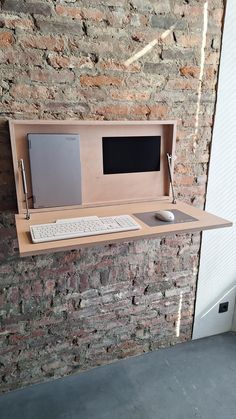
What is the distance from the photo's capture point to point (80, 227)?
119 centimetres

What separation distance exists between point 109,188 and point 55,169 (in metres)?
0.30

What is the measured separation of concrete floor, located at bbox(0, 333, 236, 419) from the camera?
1.54m

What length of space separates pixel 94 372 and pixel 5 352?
0.56 meters

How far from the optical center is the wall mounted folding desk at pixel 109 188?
1240mm

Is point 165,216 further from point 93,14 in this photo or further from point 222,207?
point 93,14

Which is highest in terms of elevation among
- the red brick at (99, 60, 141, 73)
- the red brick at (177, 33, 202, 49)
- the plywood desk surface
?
the red brick at (177, 33, 202, 49)

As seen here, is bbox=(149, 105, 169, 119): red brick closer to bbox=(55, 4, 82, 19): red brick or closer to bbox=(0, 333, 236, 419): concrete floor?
bbox=(55, 4, 82, 19): red brick

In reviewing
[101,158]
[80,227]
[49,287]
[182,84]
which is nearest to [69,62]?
[101,158]

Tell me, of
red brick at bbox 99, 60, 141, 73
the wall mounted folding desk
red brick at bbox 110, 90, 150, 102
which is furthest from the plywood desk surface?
red brick at bbox 99, 60, 141, 73

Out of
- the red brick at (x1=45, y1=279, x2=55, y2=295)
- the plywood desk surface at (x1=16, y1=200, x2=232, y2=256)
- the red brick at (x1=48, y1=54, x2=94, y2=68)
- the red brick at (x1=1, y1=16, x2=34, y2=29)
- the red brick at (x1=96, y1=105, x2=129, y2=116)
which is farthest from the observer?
the red brick at (x1=45, y1=279, x2=55, y2=295)

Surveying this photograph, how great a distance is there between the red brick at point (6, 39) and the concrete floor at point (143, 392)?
1770 millimetres

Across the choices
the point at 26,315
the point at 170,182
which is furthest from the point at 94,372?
the point at 170,182

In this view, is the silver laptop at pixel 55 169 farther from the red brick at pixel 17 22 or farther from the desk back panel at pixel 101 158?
the red brick at pixel 17 22

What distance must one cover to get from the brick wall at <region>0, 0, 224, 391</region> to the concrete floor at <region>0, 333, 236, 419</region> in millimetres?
83
